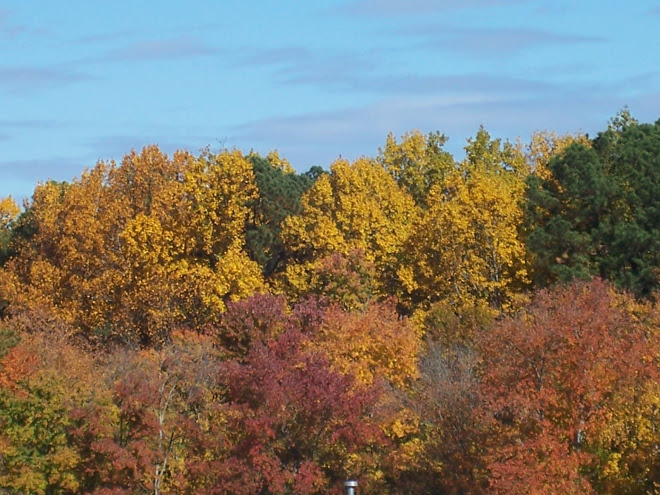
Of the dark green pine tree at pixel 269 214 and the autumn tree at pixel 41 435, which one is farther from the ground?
the dark green pine tree at pixel 269 214

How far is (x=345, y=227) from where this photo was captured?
222 ft

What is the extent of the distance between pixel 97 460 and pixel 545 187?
96.0 feet

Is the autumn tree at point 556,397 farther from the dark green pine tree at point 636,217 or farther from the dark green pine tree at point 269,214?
the dark green pine tree at point 269,214

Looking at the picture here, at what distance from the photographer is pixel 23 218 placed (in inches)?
3346

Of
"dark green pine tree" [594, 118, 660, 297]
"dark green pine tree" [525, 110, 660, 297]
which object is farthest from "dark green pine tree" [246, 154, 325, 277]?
"dark green pine tree" [594, 118, 660, 297]

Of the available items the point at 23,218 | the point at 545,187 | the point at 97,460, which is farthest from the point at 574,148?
the point at 23,218

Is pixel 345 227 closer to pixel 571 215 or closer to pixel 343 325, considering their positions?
pixel 571 215

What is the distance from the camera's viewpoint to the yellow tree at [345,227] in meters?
66.6

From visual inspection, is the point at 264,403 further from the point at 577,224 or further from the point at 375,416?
the point at 577,224

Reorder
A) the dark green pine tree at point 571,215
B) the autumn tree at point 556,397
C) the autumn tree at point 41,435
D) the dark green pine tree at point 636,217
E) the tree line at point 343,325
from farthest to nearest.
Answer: the dark green pine tree at point 571,215 < the dark green pine tree at point 636,217 < the autumn tree at point 41,435 < the tree line at point 343,325 < the autumn tree at point 556,397

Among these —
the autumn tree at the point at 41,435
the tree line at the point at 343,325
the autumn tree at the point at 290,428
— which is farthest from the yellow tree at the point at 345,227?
A: the autumn tree at the point at 290,428

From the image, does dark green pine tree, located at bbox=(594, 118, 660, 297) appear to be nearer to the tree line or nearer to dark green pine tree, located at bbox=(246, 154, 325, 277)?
the tree line

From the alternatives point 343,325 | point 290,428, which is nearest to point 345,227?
point 343,325

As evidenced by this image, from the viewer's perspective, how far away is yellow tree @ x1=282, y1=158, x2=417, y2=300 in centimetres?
6662
